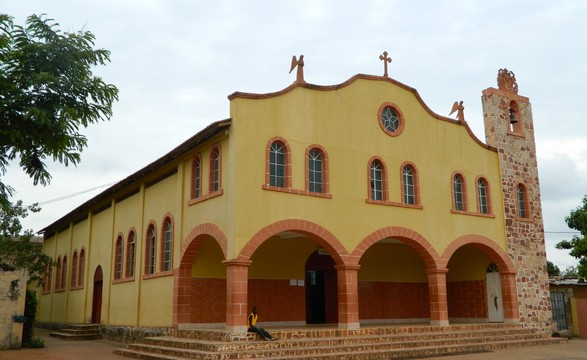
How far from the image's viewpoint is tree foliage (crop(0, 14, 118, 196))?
10734 millimetres

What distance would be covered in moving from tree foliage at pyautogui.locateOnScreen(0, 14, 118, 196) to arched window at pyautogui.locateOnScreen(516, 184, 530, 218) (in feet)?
50.1

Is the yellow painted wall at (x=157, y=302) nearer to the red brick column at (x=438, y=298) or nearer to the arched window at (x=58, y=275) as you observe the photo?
the red brick column at (x=438, y=298)

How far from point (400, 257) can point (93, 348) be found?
1136cm

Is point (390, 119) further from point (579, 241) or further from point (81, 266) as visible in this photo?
point (81, 266)

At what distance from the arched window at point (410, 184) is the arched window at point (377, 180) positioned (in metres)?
0.85

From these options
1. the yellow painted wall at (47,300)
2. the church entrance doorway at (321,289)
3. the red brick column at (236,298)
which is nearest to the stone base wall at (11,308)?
the red brick column at (236,298)

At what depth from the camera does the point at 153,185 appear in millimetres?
20219

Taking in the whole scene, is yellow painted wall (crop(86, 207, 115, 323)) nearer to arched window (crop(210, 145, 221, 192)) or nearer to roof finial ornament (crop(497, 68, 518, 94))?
arched window (crop(210, 145, 221, 192))

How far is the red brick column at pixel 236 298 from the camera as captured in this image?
1406cm

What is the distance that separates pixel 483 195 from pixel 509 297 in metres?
3.60

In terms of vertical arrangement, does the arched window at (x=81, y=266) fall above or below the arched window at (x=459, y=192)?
below

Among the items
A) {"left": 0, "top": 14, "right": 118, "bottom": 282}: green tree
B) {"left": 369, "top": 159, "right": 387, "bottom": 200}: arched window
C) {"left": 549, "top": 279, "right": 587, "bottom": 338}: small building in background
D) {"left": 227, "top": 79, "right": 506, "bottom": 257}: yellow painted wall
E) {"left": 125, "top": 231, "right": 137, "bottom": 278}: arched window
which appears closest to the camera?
{"left": 0, "top": 14, "right": 118, "bottom": 282}: green tree

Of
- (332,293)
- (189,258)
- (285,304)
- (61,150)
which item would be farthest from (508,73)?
(61,150)

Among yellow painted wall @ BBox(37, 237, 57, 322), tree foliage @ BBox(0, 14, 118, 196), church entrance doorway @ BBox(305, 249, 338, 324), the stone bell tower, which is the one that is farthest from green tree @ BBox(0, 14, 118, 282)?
yellow painted wall @ BBox(37, 237, 57, 322)
